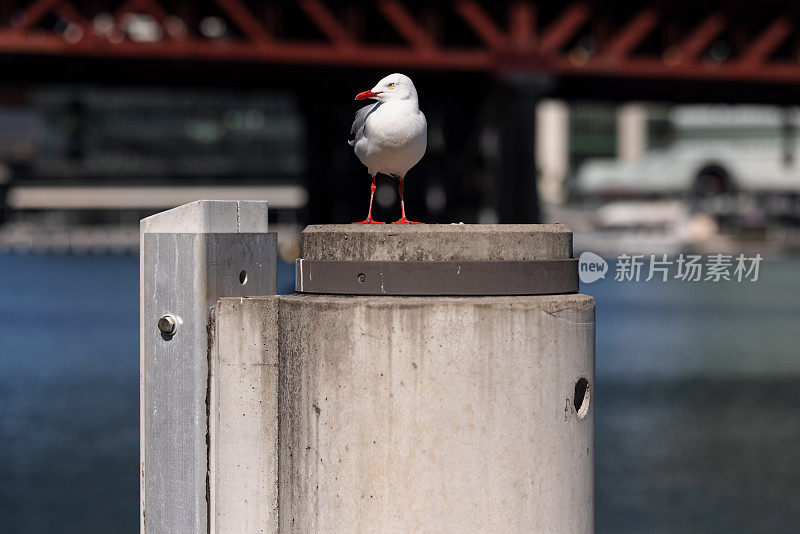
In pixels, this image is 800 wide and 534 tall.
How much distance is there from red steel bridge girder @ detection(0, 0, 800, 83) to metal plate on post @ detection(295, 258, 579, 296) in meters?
39.4

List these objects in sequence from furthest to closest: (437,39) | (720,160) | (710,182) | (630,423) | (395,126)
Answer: (710,182)
(720,160)
(437,39)
(630,423)
(395,126)

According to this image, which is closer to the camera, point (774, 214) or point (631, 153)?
point (774, 214)

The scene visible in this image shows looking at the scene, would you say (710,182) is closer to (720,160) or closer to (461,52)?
(720,160)

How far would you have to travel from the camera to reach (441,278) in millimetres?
4809

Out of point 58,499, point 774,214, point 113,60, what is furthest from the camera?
point 774,214

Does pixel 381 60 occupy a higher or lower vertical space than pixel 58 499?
higher

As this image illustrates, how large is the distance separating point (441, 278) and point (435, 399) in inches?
16.7

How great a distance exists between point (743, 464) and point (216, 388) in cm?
1556

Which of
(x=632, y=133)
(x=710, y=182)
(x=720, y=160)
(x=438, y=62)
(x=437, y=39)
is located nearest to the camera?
→ (x=438, y=62)

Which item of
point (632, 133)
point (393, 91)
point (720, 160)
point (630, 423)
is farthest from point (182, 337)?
point (632, 133)

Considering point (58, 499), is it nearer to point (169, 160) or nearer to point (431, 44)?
point (431, 44)

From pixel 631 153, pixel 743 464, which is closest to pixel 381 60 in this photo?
pixel 743 464

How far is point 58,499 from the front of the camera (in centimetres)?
1734

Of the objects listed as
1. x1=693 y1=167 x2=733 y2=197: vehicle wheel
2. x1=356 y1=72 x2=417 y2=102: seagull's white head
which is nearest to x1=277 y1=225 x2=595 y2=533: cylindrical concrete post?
x1=356 y1=72 x2=417 y2=102: seagull's white head
